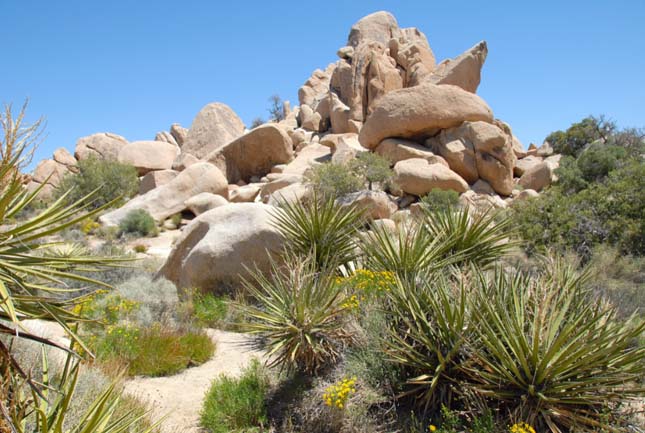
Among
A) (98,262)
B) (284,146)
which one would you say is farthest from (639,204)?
(284,146)

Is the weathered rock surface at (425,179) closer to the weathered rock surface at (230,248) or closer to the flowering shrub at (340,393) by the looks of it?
the weathered rock surface at (230,248)

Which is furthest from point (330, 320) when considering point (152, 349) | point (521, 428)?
point (152, 349)

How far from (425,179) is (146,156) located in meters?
18.7

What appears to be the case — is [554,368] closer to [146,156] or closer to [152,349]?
[152,349]

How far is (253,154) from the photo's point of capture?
87.6 feet

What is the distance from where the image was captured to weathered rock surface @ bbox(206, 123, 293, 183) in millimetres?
26219

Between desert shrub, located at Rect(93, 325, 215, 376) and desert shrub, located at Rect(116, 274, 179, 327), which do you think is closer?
desert shrub, located at Rect(93, 325, 215, 376)

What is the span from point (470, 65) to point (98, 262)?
27257 millimetres

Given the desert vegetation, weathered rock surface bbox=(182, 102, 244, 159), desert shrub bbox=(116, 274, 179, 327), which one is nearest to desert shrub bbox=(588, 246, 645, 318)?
the desert vegetation

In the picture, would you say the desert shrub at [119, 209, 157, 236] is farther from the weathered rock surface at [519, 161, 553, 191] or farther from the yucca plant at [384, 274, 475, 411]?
the weathered rock surface at [519, 161, 553, 191]

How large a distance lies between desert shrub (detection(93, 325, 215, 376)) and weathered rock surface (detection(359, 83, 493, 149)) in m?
18.0

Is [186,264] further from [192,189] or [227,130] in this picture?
[227,130]

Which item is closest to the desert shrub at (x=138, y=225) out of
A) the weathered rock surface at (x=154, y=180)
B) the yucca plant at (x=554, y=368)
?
Answer: the weathered rock surface at (x=154, y=180)

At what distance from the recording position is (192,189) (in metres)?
21.1
